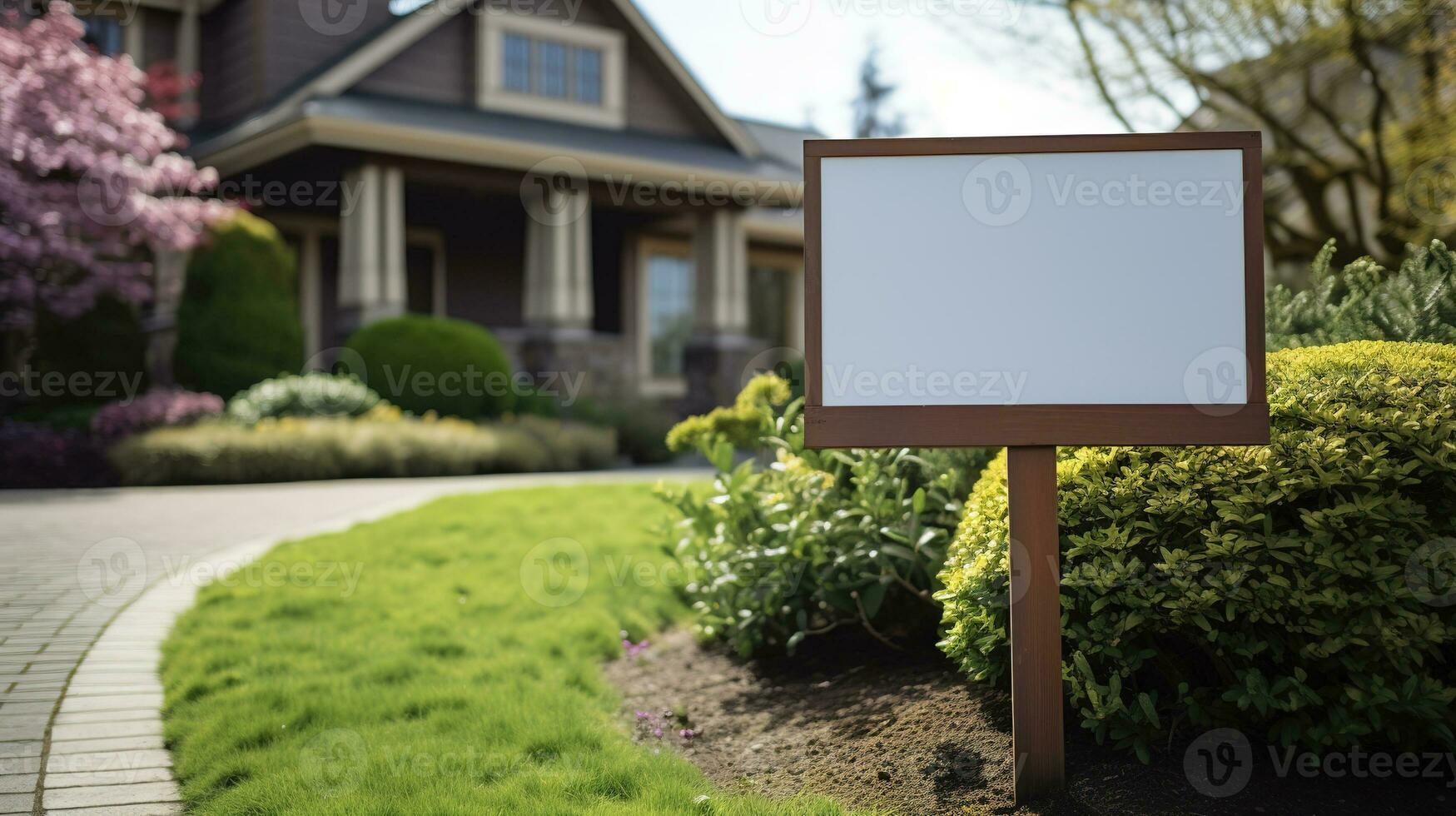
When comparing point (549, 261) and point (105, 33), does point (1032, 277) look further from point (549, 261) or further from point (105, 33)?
point (105, 33)

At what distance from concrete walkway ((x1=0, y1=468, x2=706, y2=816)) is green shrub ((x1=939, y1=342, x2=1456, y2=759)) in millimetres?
2689

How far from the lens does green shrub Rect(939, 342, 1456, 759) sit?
2.79 metres

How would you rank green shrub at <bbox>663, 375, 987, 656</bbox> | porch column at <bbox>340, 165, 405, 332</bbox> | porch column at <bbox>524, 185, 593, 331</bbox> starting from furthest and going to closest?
1. porch column at <bbox>524, 185, 593, 331</bbox>
2. porch column at <bbox>340, 165, 405, 332</bbox>
3. green shrub at <bbox>663, 375, 987, 656</bbox>

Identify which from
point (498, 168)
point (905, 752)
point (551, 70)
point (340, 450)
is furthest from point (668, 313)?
point (905, 752)

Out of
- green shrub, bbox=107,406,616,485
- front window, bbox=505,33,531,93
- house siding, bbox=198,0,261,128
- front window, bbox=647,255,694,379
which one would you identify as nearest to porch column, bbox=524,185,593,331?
front window, bbox=505,33,531,93

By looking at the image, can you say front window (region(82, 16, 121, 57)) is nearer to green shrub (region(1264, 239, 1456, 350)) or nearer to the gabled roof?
the gabled roof

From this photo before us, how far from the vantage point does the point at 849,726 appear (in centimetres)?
358

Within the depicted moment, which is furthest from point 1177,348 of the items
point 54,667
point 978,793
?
point 54,667

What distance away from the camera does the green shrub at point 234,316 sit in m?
13.0

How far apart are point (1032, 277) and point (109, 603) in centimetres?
472

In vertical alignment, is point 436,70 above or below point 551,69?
below

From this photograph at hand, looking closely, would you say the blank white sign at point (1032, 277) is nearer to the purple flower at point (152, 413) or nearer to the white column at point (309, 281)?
the purple flower at point (152, 413)

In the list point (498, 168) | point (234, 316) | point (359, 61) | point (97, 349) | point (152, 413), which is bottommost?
point (152, 413)

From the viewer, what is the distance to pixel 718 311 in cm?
1720
